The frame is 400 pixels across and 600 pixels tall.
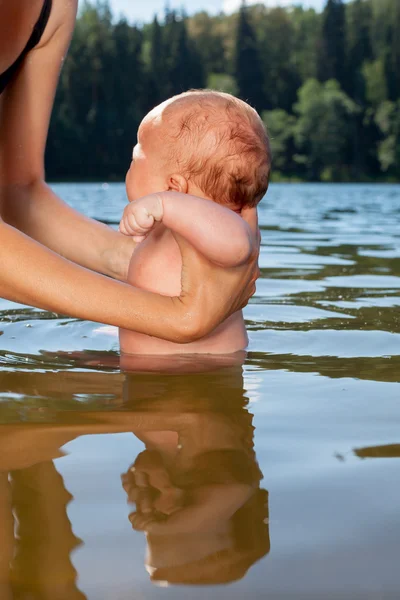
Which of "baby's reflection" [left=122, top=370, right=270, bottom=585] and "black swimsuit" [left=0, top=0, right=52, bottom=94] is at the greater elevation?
"black swimsuit" [left=0, top=0, right=52, bottom=94]

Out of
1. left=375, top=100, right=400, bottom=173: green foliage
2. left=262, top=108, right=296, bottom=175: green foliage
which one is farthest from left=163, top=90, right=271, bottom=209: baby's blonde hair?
left=262, top=108, right=296, bottom=175: green foliage

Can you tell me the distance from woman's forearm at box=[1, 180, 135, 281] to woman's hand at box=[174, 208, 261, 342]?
2.87 feet

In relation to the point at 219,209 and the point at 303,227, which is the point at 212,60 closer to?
the point at 303,227

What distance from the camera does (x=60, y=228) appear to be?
303cm

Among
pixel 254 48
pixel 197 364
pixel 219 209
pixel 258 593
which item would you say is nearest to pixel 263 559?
pixel 258 593

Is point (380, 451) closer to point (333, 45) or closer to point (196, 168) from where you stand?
point (196, 168)

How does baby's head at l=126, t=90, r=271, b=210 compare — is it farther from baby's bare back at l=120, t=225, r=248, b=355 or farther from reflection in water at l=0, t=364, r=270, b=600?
reflection in water at l=0, t=364, r=270, b=600

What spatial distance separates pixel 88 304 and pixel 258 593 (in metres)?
1.05

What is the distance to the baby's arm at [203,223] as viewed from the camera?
2078 millimetres

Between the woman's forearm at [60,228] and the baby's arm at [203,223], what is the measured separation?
82cm

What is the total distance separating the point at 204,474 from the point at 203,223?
84 cm

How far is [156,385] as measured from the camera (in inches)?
83.1

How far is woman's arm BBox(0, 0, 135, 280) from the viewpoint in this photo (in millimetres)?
2941

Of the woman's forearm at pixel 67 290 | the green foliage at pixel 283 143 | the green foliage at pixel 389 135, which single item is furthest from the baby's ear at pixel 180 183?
the green foliage at pixel 283 143
